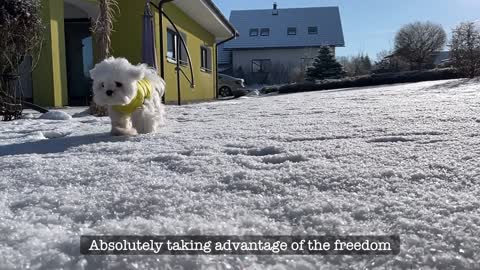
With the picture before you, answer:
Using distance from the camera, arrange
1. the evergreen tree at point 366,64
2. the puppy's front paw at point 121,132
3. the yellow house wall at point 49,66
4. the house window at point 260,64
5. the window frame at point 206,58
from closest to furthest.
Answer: the puppy's front paw at point 121,132
the yellow house wall at point 49,66
the window frame at point 206,58
the evergreen tree at point 366,64
the house window at point 260,64

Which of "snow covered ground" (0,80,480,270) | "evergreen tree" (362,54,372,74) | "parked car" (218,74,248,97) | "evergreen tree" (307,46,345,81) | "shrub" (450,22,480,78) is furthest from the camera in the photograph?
"evergreen tree" (362,54,372,74)

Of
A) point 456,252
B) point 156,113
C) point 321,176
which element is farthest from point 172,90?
point 456,252

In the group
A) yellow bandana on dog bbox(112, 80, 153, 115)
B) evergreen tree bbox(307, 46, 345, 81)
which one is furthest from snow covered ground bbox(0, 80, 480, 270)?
evergreen tree bbox(307, 46, 345, 81)

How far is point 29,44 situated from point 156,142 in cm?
314

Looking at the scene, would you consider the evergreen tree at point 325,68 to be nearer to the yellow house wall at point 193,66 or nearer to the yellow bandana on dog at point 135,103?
the yellow house wall at point 193,66

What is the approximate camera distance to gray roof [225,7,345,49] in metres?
38.7

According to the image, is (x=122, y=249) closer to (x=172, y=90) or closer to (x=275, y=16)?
(x=172, y=90)

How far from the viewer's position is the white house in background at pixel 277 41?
38.2 m

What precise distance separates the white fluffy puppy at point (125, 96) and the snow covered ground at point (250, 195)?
1.87ft

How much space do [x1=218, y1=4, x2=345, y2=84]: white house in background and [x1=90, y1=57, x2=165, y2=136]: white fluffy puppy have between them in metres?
33.5

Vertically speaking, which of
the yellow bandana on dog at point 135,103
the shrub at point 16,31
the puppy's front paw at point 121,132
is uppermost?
the shrub at point 16,31

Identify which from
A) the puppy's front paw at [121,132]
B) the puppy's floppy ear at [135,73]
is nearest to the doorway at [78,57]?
the puppy's front paw at [121,132]

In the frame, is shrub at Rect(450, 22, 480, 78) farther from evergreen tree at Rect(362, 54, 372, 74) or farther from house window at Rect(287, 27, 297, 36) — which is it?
house window at Rect(287, 27, 297, 36)

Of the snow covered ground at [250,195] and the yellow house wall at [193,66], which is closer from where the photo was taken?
the snow covered ground at [250,195]
